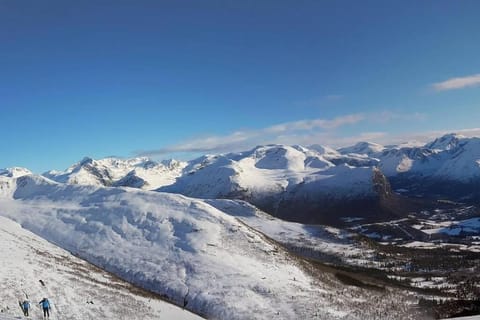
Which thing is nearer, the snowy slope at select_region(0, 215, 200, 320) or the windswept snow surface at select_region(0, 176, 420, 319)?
the snowy slope at select_region(0, 215, 200, 320)

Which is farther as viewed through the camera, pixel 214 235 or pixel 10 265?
pixel 214 235

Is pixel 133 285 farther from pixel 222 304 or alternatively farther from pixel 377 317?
pixel 377 317

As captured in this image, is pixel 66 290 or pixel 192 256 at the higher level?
pixel 66 290

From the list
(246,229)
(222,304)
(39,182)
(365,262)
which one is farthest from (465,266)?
(39,182)

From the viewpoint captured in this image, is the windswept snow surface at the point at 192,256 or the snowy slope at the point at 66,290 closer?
the snowy slope at the point at 66,290
